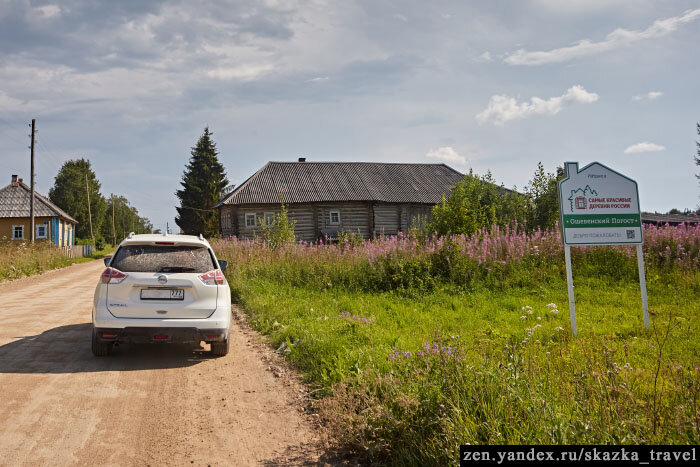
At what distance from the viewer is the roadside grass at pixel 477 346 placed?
10.2 ft

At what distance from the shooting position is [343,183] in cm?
3766

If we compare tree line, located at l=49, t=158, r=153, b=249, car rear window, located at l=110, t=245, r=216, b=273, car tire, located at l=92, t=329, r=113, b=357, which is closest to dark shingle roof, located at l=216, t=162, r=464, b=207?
car rear window, located at l=110, t=245, r=216, b=273

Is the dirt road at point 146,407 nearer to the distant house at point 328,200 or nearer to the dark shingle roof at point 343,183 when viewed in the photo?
the distant house at point 328,200

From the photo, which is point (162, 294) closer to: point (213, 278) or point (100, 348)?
point (213, 278)

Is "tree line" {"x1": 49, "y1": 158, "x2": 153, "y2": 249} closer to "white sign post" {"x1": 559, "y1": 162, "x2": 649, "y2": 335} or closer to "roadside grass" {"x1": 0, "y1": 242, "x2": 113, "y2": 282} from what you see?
"roadside grass" {"x1": 0, "y1": 242, "x2": 113, "y2": 282}

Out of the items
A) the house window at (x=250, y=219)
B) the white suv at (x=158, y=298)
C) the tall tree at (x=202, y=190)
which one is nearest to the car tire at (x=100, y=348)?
the white suv at (x=158, y=298)

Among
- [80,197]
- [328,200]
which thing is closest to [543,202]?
[328,200]

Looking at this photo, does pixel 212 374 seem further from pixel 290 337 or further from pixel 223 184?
pixel 223 184

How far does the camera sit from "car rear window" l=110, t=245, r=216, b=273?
6430mm

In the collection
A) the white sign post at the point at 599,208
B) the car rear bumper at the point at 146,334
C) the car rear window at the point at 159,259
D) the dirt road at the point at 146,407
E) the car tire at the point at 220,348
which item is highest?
the white sign post at the point at 599,208

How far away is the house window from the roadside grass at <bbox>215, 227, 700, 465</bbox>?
69.4ft

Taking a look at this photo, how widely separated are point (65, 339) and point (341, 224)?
29.1m

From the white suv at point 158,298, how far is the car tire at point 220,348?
0.05 feet

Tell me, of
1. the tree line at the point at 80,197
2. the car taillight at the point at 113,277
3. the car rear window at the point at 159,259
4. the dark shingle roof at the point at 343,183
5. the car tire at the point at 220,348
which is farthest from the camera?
the tree line at the point at 80,197
